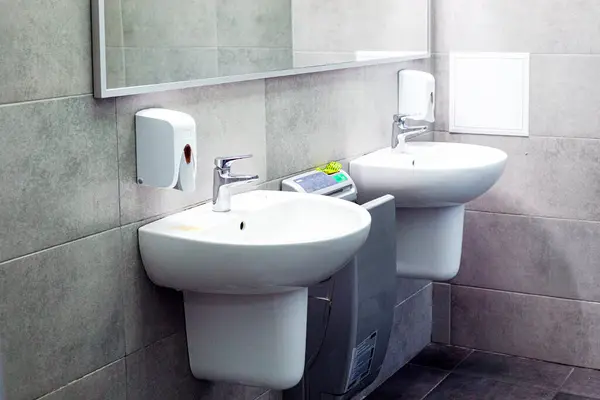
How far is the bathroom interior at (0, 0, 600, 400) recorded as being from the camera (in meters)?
2.13

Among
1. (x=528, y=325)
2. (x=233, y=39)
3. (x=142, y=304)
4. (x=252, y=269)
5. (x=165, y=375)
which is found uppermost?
(x=233, y=39)

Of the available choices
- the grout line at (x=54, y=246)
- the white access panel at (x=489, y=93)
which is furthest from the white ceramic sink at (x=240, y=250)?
the white access panel at (x=489, y=93)

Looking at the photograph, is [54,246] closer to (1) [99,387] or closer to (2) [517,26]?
(1) [99,387]

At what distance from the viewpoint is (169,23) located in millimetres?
2406

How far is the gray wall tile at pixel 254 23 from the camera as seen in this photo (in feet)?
8.55

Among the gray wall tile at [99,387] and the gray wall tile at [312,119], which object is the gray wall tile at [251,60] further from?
the gray wall tile at [99,387]

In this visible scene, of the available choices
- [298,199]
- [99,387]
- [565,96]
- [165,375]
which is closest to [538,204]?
[565,96]

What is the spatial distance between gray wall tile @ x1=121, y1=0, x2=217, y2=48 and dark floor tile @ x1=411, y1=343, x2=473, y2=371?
1.73m

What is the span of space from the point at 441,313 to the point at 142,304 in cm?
180

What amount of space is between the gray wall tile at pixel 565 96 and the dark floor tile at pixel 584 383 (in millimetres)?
864

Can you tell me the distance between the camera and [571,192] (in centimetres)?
362

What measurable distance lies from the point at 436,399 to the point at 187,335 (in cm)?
122

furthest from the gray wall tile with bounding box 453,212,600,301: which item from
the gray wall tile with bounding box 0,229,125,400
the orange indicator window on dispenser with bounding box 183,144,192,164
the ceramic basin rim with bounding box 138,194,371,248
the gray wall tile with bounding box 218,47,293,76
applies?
the gray wall tile with bounding box 0,229,125,400

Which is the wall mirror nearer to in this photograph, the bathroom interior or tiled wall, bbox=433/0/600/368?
the bathroom interior
